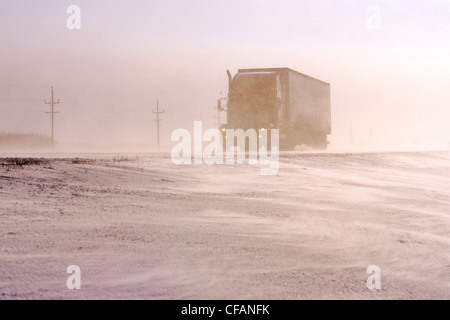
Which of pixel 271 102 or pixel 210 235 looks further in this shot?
A: pixel 271 102

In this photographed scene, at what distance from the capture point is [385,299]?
4.62 meters

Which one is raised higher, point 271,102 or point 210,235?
point 271,102

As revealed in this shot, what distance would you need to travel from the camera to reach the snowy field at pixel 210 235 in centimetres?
481

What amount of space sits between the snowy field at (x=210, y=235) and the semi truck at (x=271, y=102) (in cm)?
1321

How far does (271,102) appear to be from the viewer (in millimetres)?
25766

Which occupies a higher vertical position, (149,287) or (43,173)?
(43,173)

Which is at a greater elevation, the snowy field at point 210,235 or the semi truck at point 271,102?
the semi truck at point 271,102

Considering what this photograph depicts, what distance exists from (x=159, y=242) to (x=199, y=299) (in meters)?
1.97

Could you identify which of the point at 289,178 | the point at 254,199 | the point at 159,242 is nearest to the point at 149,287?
the point at 159,242

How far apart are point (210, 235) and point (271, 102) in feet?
64.3

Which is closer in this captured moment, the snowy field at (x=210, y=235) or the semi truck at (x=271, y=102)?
the snowy field at (x=210, y=235)

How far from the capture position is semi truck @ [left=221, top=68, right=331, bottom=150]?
25.5 metres

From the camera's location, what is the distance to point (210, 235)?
22.3 ft

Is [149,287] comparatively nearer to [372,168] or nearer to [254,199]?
[254,199]
